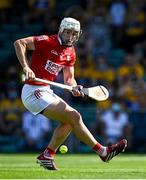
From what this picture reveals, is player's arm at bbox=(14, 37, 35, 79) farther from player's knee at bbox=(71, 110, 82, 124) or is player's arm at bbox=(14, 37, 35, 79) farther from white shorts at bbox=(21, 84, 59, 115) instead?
player's knee at bbox=(71, 110, 82, 124)

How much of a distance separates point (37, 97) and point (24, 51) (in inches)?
27.3

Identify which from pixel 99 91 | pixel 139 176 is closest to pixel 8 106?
pixel 99 91

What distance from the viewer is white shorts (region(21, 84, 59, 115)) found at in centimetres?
1295

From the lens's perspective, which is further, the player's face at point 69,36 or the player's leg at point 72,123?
the player's face at point 69,36

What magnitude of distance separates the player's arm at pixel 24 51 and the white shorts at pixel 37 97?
49 cm

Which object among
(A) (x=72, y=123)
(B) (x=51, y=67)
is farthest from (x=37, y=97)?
(A) (x=72, y=123)

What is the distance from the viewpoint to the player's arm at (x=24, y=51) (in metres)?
12.5

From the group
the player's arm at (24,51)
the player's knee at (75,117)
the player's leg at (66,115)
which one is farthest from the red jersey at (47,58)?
the player's knee at (75,117)

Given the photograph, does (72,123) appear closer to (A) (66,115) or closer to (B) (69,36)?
(A) (66,115)

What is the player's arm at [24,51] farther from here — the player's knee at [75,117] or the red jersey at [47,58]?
the player's knee at [75,117]

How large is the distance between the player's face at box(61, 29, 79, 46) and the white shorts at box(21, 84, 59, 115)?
0.72m

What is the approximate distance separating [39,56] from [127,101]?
9.06 meters

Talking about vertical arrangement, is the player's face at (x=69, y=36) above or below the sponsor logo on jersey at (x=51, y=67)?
above

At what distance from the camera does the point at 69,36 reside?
13.1m
